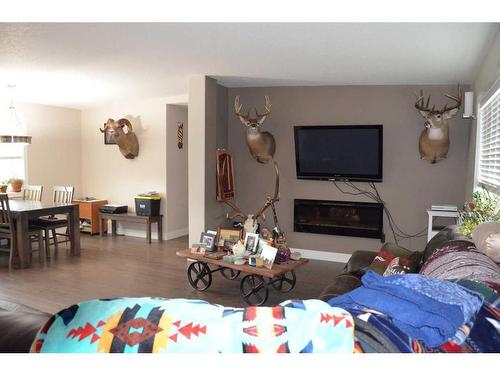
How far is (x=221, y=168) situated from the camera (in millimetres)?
5344

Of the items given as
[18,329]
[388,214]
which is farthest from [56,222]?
[18,329]

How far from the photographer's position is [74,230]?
569cm

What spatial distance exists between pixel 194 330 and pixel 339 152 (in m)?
4.68

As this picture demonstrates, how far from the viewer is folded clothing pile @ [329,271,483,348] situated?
1035mm

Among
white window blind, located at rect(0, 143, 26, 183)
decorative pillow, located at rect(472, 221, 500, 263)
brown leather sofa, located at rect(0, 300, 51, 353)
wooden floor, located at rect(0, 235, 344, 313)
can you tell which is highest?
white window blind, located at rect(0, 143, 26, 183)

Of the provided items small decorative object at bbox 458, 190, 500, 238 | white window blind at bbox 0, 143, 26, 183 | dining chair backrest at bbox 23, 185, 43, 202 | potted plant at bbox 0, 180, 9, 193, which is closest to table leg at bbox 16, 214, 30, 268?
dining chair backrest at bbox 23, 185, 43, 202

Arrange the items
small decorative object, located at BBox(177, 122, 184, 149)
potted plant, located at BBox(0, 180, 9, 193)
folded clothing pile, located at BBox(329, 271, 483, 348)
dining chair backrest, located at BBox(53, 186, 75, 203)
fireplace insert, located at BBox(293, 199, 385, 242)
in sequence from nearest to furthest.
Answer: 1. folded clothing pile, located at BBox(329, 271, 483, 348)
2. fireplace insert, located at BBox(293, 199, 385, 242)
3. dining chair backrest, located at BBox(53, 186, 75, 203)
4. potted plant, located at BBox(0, 180, 9, 193)
5. small decorative object, located at BBox(177, 122, 184, 149)

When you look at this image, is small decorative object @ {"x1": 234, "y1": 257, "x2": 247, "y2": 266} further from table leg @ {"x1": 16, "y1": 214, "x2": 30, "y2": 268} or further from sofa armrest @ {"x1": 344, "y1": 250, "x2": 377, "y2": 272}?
table leg @ {"x1": 16, "y1": 214, "x2": 30, "y2": 268}

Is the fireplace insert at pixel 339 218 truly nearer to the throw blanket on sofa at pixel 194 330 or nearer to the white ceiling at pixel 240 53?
the white ceiling at pixel 240 53

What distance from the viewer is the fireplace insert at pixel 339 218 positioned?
5.28m

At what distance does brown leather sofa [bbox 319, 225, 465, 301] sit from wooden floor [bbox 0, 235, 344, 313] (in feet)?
2.48

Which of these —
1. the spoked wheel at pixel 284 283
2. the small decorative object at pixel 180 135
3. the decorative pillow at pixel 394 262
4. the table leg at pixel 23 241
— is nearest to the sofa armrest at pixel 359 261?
the decorative pillow at pixel 394 262
